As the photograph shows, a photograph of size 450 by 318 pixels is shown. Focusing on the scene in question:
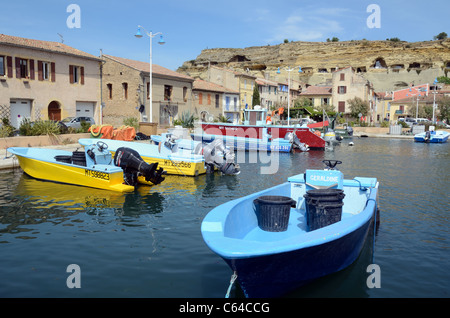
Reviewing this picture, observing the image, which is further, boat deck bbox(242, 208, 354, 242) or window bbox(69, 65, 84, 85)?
window bbox(69, 65, 84, 85)

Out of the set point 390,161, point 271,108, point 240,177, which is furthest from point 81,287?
point 271,108

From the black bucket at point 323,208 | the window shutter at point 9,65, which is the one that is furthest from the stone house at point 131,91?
the black bucket at point 323,208

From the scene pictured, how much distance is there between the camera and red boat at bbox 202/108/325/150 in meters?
31.3

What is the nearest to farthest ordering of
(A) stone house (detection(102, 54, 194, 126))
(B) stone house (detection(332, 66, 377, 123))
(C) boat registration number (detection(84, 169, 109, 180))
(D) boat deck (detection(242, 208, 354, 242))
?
(D) boat deck (detection(242, 208, 354, 242))
(C) boat registration number (detection(84, 169, 109, 180))
(A) stone house (detection(102, 54, 194, 126))
(B) stone house (detection(332, 66, 377, 123))

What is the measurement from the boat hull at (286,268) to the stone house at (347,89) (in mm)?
62826

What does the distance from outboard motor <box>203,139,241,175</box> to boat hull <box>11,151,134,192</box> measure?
511 centimetres

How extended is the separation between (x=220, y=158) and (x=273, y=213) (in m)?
10.4

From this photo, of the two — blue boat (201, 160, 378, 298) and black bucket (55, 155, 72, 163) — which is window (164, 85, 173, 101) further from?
blue boat (201, 160, 378, 298)

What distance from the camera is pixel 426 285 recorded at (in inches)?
272

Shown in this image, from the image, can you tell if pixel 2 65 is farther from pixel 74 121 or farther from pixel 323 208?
pixel 323 208

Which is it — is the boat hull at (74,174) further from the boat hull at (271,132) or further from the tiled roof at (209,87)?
the tiled roof at (209,87)

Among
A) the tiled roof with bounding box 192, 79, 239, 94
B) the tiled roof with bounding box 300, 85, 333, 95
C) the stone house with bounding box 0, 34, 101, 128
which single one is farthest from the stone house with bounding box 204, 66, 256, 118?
the stone house with bounding box 0, 34, 101, 128
